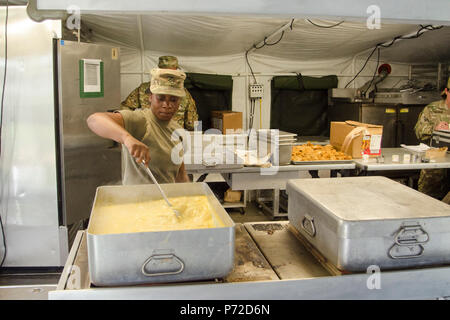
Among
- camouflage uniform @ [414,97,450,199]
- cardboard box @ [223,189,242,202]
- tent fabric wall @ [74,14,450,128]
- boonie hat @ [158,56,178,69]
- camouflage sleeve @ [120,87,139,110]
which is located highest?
tent fabric wall @ [74,14,450,128]

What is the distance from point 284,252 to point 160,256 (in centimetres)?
56

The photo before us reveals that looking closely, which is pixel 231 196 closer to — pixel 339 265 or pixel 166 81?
pixel 166 81

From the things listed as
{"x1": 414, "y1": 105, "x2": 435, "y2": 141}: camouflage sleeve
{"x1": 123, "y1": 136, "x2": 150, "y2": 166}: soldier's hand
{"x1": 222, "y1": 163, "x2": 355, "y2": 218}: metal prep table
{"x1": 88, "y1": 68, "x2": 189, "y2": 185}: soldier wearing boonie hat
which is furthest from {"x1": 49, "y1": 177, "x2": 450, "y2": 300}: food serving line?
{"x1": 414, "y1": 105, "x2": 435, "y2": 141}: camouflage sleeve

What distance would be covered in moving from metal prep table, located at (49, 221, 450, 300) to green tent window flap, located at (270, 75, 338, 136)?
4.98m

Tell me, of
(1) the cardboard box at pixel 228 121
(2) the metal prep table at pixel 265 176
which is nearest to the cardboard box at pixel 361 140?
(2) the metal prep table at pixel 265 176

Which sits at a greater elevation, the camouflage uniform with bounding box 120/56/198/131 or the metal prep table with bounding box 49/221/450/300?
the camouflage uniform with bounding box 120/56/198/131

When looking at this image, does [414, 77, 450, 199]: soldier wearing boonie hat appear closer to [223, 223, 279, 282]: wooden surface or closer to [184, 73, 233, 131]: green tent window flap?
[184, 73, 233, 131]: green tent window flap

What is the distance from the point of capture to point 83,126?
3.68 meters

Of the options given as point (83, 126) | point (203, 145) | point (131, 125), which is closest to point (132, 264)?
point (131, 125)

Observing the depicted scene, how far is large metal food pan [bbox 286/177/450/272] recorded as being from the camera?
1.05 metres

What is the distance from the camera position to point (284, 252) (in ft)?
4.51

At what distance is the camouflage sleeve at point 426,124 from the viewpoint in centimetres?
468

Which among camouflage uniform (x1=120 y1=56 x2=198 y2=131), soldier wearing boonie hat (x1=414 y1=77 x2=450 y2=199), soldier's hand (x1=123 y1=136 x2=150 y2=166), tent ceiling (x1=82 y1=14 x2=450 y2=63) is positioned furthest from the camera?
camouflage uniform (x1=120 y1=56 x2=198 y2=131)

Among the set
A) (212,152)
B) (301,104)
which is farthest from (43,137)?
(301,104)
